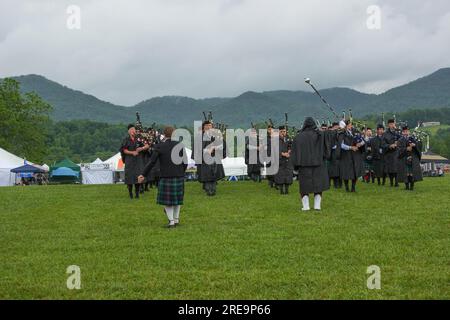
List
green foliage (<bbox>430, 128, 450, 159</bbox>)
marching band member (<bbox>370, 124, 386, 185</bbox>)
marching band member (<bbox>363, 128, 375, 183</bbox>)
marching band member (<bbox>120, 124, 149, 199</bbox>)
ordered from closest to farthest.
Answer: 1. marching band member (<bbox>120, 124, 149, 199</bbox>)
2. marching band member (<bbox>370, 124, 386, 185</bbox>)
3. marching band member (<bbox>363, 128, 375, 183</bbox>)
4. green foliage (<bbox>430, 128, 450, 159</bbox>)

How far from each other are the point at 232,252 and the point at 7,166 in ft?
128

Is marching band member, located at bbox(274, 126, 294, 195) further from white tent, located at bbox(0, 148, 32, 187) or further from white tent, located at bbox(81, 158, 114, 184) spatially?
white tent, located at bbox(81, 158, 114, 184)

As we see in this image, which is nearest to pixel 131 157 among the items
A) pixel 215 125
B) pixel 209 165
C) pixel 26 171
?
pixel 209 165

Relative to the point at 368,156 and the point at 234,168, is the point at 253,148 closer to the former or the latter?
the point at 368,156

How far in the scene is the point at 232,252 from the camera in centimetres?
Answer: 824

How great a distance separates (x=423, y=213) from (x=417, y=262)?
5.07 meters

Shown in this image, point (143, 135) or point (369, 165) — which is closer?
point (143, 135)

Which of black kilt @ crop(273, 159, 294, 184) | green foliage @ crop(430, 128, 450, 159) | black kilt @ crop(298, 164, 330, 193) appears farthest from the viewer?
green foliage @ crop(430, 128, 450, 159)

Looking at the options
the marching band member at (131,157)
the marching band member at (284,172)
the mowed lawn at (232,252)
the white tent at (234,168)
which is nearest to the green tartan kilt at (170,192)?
the mowed lawn at (232,252)

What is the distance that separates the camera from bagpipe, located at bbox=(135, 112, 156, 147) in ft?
63.1

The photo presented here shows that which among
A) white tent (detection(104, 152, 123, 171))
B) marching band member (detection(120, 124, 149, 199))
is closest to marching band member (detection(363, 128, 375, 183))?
marching band member (detection(120, 124, 149, 199))

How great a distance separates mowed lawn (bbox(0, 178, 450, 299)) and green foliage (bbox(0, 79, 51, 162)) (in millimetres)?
56700

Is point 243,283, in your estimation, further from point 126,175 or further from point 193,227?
point 126,175

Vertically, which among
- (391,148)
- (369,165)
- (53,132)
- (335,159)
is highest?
(53,132)
